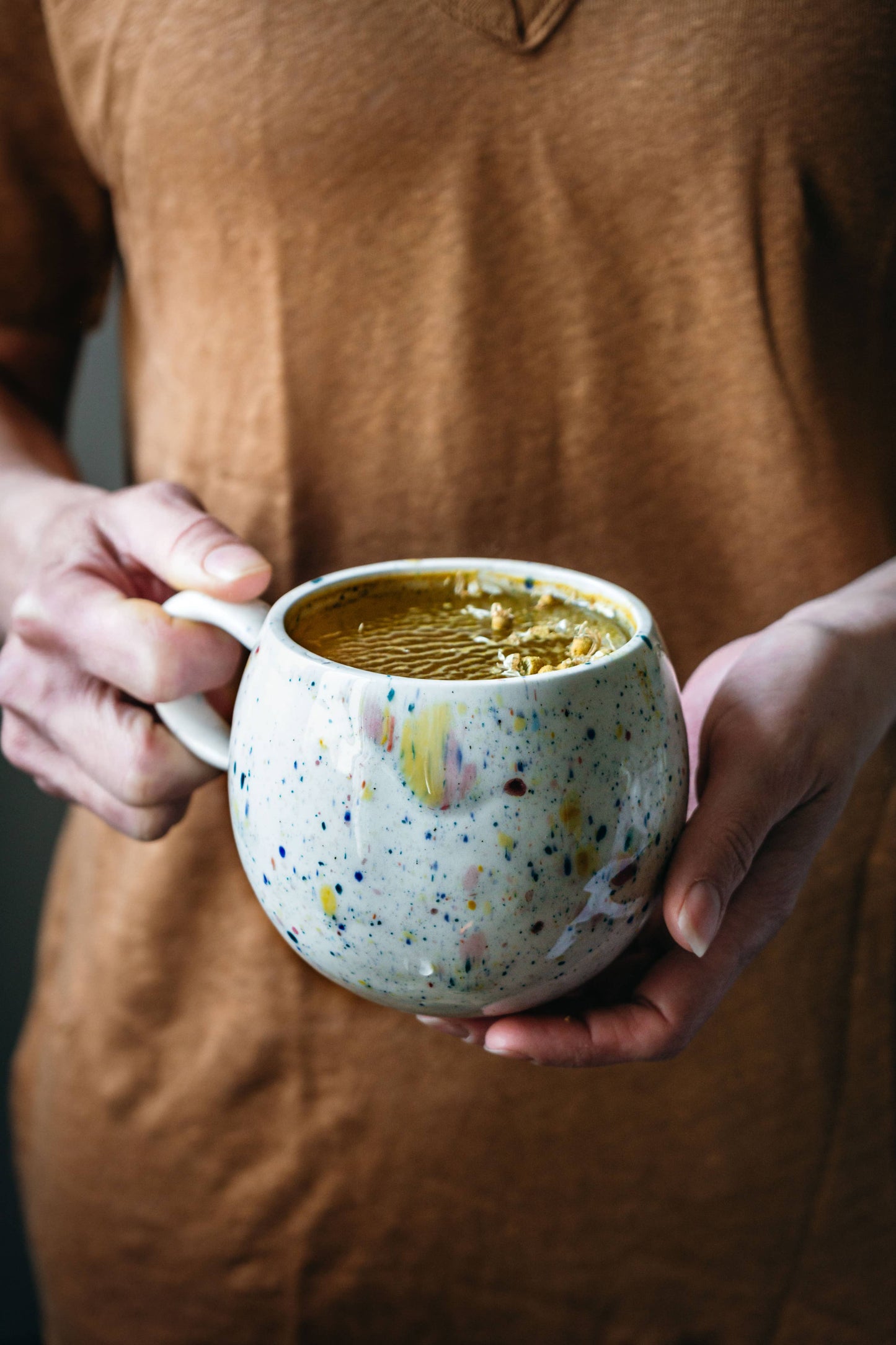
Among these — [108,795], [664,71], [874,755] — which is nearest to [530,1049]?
[108,795]

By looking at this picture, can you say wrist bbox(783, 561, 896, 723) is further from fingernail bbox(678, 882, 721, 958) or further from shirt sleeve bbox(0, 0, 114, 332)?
shirt sleeve bbox(0, 0, 114, 332)

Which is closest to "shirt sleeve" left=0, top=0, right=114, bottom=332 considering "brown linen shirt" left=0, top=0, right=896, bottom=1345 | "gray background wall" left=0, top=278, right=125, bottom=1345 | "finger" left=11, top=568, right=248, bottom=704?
"brown linen shirt" left=0, top=0, right=896, bottom=1345

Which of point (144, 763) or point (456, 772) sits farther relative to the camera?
point (144, 763)

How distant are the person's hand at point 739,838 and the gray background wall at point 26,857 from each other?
1254 millimetres

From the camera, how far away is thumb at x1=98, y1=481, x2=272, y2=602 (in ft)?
2.03

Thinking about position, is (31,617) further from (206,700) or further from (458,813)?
(458,813)

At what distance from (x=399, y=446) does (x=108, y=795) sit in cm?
35

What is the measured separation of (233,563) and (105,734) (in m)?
0.16

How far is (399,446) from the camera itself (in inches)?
33.4

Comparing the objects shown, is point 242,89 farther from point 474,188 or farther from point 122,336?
point 122,336

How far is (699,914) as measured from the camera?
0.56 m

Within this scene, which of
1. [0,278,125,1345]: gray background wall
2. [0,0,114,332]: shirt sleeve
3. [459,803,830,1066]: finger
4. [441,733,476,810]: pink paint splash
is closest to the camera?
[441,733,476,810]: pink paint splash

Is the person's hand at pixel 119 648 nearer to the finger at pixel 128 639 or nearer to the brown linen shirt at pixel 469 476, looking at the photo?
the finger at pixel 128 639

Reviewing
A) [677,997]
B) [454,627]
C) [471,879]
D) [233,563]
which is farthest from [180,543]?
[677,997]
